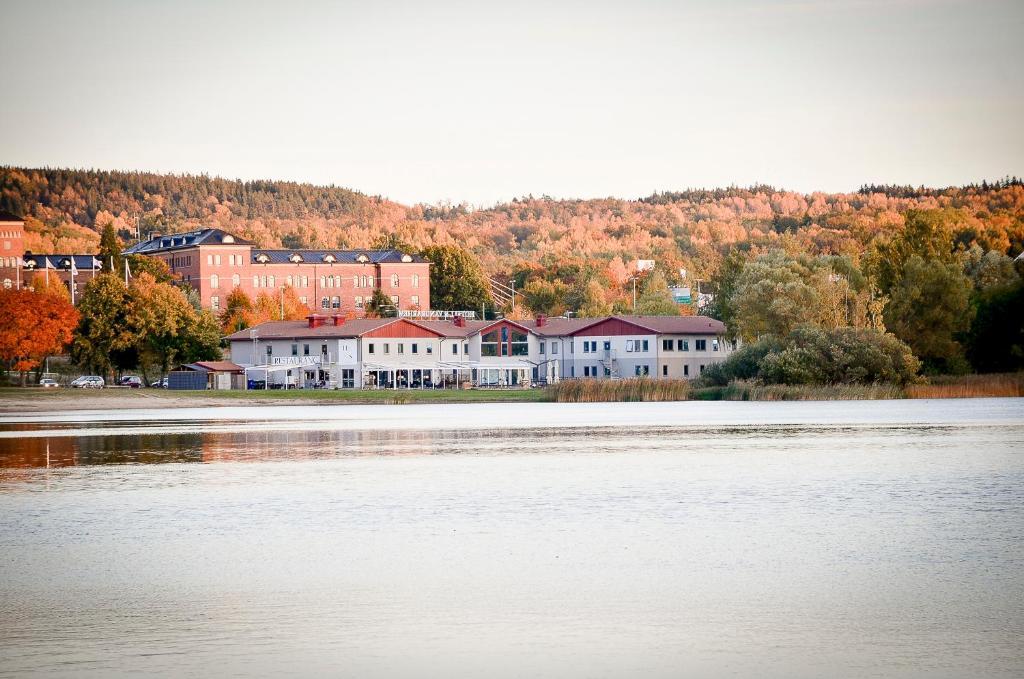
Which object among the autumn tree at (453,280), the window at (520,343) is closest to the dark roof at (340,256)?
the autumn tree at (453,280)

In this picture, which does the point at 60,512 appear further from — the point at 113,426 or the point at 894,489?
the point at 113,426

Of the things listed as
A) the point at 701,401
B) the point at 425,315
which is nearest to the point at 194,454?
the point at 701,401

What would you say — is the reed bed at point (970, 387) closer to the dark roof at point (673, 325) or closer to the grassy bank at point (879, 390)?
the grassy bank at point (879, 390)

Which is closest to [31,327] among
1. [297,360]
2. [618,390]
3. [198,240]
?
[297,360]

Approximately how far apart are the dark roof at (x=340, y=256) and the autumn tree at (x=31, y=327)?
66.8m

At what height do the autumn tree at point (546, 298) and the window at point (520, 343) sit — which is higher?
the autumn tree at point (546, 298)

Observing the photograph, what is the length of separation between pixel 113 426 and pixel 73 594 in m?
45.6

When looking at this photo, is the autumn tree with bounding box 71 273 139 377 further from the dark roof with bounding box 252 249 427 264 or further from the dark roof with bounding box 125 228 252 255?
the dark roof with bounding box 252 249 427 264

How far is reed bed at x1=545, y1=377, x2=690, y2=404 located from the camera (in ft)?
274

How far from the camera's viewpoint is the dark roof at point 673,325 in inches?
4131

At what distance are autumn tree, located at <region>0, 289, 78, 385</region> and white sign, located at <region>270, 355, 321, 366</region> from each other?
16.7 metres

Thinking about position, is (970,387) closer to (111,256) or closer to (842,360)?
(842,360)

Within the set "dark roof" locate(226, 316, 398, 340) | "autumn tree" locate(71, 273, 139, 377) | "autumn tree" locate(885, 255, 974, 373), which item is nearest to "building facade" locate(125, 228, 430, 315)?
"dark roof" locate(226, 316, 398, 340)

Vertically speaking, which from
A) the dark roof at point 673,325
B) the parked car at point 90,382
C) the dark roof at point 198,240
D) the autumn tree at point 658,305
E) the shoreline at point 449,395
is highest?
the dark roof at point 198,240
